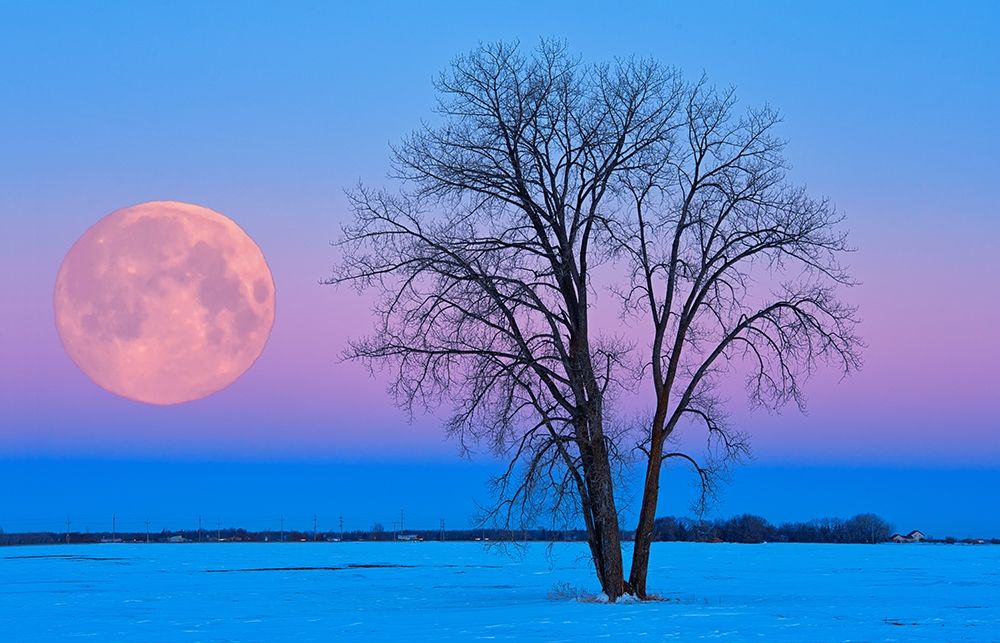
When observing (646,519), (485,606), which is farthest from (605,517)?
(485,606)

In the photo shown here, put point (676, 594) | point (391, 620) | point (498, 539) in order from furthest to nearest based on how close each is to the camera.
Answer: point (676, 594) → point (498, 539) → point (391, 620)

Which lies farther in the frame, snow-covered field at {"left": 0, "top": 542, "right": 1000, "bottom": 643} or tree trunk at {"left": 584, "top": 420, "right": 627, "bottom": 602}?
tree trunk at {"left": 584, "top": 420, "right": 627, "bottom": 602}

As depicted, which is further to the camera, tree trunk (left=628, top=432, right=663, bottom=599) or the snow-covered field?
tree trunk (left=628, top=432, right=663, bottom=599)

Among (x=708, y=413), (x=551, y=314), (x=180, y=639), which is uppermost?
(x=551, y=314)

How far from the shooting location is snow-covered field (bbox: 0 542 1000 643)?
22.9m

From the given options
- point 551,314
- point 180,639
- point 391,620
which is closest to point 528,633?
point 391,620

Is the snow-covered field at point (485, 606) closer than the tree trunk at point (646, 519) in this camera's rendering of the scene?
Yes

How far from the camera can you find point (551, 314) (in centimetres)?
2969

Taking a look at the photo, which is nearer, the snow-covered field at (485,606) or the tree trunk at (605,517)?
the snow-covered field at (485,606)

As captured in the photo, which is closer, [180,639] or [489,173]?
[180,639]

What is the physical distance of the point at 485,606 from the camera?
1170 inches

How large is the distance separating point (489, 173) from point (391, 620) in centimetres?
1112

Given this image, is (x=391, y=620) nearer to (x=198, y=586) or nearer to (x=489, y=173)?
(x=489, y=173)

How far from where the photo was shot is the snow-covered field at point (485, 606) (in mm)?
22891
